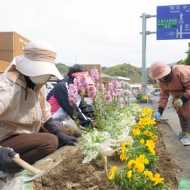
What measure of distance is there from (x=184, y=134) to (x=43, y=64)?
4.29 meters

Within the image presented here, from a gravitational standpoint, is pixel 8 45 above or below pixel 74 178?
above

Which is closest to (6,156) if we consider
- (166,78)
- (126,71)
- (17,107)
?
(17,107)

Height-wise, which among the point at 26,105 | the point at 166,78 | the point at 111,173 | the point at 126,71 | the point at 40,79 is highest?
the point at 40,79

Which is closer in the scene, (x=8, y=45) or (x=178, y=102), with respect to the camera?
(x=178, y=102)

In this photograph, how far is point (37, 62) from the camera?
3.41 m

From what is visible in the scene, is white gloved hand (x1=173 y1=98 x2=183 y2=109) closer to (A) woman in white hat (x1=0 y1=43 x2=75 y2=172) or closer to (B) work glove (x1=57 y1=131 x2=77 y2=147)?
(B) work glove (x1=57 y1=131 x2=77 y2=147)

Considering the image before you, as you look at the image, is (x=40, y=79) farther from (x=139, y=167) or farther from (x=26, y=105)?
(x=139, y=167)

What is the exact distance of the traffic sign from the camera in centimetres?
2008

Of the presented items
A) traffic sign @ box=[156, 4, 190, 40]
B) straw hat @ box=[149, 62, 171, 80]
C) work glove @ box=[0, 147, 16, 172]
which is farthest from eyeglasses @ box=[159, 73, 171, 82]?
traffic sign @ box=[156, 4, 190, 40]

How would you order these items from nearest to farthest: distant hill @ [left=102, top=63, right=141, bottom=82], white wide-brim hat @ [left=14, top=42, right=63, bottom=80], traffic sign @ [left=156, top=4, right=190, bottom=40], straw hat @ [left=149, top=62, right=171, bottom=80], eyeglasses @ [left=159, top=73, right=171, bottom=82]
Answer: white wide-brim hat @ [left=14, top=42, right=63, bottom=80] → straw hat @ [left=149, top=62, right=171, bottom=80] → eyeglasses @ [left=159, top=73, right=171, bottom=82] → traffic sign @ [left=156, top=4, right=190, bottom=40] → distant hill @ [left=102, top=63, right=141, bottom=82]

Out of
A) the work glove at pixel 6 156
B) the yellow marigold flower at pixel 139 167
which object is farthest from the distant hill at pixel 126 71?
the yellow marigold flower at pixel 139 167

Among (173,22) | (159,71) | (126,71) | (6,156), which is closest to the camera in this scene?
(6,156)

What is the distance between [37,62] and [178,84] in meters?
4.09

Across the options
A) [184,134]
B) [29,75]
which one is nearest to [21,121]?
[29,75]
